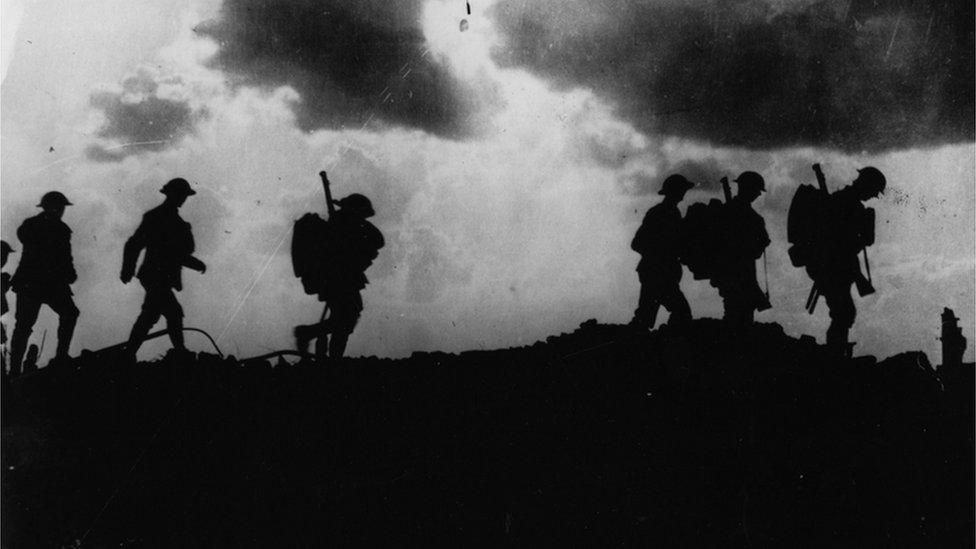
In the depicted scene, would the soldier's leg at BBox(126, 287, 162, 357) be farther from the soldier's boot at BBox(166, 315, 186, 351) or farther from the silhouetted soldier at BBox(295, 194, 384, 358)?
the silhouetted soldier at BBox(295, 194, 384, 358)

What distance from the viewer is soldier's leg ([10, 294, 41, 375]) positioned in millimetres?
7797

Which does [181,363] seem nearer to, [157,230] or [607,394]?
[157,230]

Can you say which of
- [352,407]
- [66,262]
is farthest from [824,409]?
[66,262]

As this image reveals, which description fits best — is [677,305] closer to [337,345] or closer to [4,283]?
[337,345]

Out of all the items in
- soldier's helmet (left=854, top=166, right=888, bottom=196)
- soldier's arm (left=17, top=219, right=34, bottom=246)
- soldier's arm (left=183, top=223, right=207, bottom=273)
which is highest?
soldier's helmet (left=854, top=166, right=888, bottom=196)

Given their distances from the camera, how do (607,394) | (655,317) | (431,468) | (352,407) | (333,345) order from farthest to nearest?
(655,317)
(333,345)
(607,394)
(352,407)
(431,468)

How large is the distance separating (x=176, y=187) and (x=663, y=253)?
580 cm

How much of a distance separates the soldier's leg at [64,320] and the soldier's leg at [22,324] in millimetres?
185

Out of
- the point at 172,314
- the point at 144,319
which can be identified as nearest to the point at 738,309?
the point at 172,314

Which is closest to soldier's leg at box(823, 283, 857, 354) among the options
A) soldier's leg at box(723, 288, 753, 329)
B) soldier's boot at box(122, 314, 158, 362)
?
soldier's leg at box(723, 288, 753, 329)

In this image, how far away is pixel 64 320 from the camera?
8188mm

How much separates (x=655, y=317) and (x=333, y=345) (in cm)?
403

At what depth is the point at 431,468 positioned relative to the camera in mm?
6086

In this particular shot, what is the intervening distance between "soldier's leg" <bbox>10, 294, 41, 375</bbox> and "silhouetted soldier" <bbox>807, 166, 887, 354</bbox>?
923 cm
